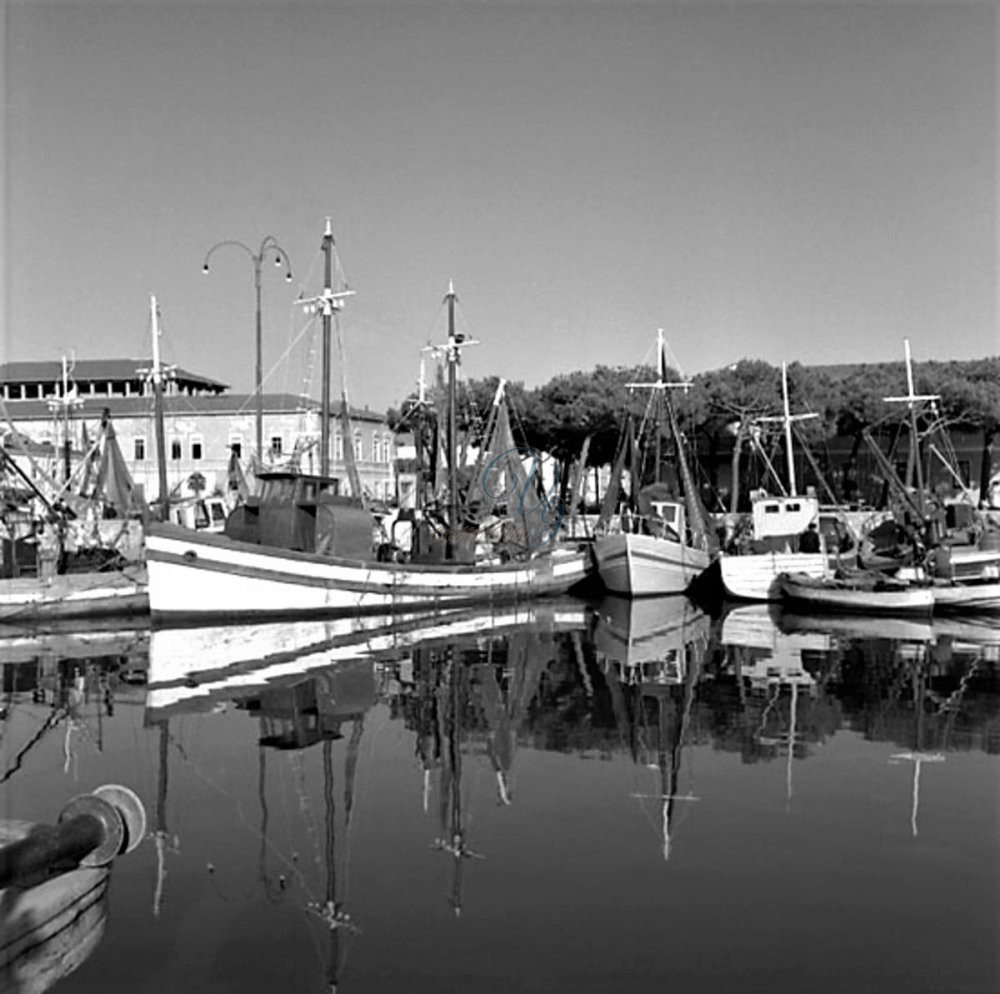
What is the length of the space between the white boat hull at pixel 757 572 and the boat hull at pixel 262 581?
10.3 m

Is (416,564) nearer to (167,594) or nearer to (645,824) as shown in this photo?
(167,594)

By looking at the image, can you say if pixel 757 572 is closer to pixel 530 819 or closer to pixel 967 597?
pixel 967 597

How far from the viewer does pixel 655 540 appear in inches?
1708

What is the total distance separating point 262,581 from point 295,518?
2.40m

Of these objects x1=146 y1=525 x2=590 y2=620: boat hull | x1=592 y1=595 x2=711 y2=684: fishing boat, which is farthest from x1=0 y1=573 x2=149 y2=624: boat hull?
x1=592 y1=595 x2=711 y2=684: fishing boat

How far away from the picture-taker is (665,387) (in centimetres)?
4731

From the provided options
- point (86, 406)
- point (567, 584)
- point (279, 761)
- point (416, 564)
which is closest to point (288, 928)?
point (279, 761)

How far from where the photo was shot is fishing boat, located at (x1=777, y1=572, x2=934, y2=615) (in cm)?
3462

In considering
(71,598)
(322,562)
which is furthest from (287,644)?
(71,598)

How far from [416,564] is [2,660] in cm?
1636

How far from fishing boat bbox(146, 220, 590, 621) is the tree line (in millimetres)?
18096

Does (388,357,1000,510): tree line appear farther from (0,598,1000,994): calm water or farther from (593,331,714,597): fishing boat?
(0,598,1000,994): calm water

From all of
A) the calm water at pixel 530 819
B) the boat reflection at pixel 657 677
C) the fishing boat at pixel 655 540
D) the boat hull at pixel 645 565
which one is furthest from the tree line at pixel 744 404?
the calm water at pixel 530 819

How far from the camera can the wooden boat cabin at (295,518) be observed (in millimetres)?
34594
